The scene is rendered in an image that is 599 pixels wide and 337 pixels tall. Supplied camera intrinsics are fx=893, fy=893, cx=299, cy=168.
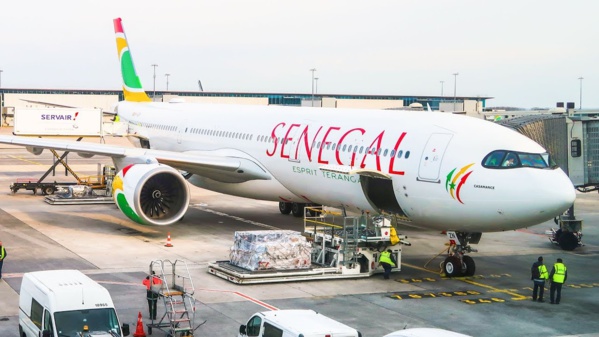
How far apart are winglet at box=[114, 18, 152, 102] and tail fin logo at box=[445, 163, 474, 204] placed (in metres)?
27.2

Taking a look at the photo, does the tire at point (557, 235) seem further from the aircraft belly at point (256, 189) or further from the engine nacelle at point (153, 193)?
the engine nacelle at point (153, 193)

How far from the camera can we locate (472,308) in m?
22.4

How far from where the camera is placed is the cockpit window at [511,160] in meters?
24.6

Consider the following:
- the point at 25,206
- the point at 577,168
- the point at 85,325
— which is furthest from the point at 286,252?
the point at 25,206

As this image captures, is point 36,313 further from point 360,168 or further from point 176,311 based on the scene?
point 360,168

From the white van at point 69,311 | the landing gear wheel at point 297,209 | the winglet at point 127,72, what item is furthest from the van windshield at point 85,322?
the winglet at point 127,72

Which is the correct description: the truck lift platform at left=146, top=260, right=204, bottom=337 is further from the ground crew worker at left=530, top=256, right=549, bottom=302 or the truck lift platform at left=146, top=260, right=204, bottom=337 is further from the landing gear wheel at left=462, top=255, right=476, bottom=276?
the ground crew worker at left=530, top=256, right=549, bottom=302

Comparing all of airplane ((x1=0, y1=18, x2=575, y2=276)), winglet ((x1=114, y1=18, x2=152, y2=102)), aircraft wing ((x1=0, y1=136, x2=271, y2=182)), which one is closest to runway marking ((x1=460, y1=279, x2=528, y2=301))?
airplane ((x1=0, y1=18, x2=575, y2=276))

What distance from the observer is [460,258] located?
26406 mm

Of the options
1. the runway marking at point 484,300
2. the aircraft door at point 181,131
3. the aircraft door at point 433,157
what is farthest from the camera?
the aircraft door at point 181,131

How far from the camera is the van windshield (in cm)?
1689

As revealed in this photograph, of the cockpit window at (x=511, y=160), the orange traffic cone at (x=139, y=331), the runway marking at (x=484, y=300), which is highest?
the cockpit window at (x=511, y=160)

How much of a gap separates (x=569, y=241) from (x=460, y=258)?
26.1 ft

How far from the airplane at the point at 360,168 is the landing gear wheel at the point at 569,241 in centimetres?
748
